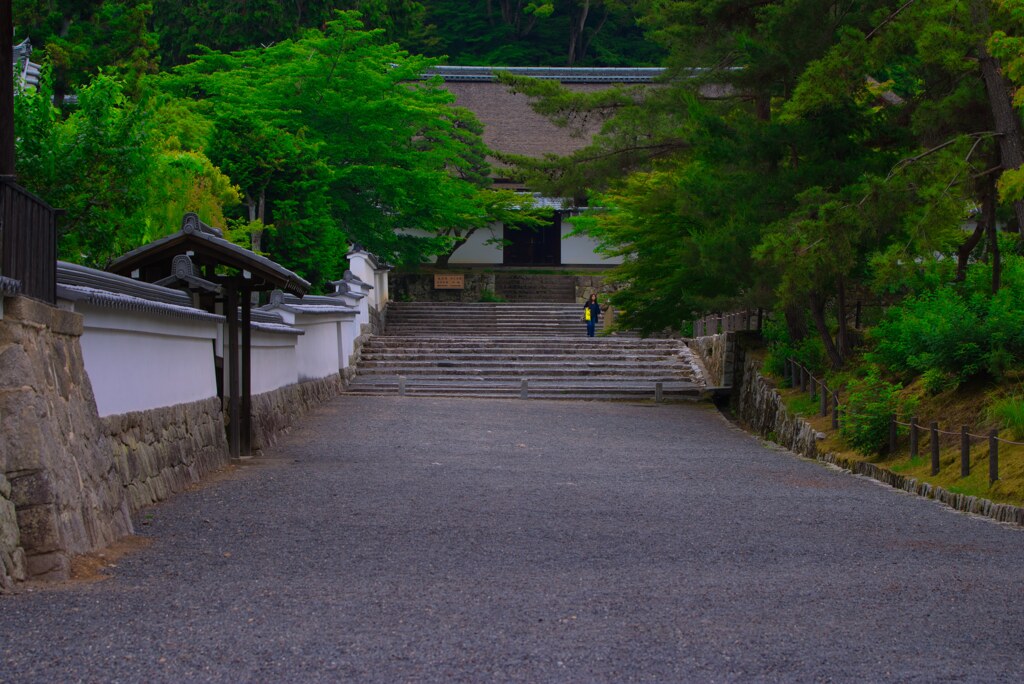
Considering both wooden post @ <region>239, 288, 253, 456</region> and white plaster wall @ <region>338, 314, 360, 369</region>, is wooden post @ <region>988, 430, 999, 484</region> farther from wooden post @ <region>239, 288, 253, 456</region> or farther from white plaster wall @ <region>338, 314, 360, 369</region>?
white plaster wall @ <region>338, 314, 360, 369</region>

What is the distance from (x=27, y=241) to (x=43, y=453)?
1241 mm

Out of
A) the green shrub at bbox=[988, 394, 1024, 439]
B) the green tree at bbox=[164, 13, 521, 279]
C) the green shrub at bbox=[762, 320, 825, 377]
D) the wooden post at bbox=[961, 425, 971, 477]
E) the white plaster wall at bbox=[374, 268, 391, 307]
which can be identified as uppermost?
the green tree at bbox=[164, 13, 521, 279]

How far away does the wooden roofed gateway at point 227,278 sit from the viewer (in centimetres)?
1140

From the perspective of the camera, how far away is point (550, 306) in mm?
34094

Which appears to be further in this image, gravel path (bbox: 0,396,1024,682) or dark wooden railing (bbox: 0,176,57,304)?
dark wooden railing (bbox: 0,176,57,304)

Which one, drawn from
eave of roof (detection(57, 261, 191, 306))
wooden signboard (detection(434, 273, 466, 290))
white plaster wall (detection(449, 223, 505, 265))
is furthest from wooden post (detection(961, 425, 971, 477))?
white plaster wall (detection(449, 223, 505, 265))

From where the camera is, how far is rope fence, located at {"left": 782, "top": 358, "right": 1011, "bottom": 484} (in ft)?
33.0

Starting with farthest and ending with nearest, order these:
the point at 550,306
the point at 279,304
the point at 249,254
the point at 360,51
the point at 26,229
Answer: the point at 550,306, the point at 360,51, the point at 279,304, the point at 249,254, the point at 26,229

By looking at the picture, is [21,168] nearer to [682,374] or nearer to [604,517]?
[604,517]

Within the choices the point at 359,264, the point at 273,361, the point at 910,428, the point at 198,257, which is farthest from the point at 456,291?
the point at 910,428

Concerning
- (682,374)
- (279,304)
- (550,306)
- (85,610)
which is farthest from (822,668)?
(550,306)

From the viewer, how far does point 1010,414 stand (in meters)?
10.8

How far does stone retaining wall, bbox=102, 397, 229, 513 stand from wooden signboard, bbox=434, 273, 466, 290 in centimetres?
2551

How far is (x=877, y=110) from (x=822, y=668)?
1434 centimetres
